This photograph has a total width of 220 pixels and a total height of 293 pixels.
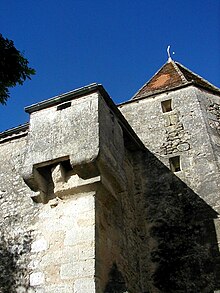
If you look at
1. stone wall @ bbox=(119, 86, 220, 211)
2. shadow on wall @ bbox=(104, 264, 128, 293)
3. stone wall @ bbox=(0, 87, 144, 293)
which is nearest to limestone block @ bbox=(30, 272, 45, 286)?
stone wall @ bbox=(0, 87, 144, 293)

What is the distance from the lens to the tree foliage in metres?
4.96

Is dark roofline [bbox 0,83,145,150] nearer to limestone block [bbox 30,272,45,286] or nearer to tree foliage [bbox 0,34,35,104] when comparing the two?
tree foliage [bbox 0,34,35,104]

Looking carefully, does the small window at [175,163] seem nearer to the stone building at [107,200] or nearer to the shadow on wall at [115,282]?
the stone building at [107,200]

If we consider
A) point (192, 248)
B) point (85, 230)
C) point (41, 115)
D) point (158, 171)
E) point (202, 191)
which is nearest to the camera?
point (85, 230)

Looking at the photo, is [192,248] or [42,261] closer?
[42,261]

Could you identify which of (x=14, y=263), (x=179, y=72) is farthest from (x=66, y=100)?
(x=179, y=72)

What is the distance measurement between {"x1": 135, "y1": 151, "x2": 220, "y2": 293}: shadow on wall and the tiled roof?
104 inches

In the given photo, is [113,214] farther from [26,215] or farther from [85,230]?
[26,215]

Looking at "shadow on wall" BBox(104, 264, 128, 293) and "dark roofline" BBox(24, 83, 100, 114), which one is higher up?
"dark roofline" BBox(24, 83, 100, 114)

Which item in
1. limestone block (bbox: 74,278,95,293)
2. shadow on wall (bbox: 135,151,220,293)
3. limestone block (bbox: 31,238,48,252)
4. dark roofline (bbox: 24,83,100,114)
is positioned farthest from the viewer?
shadow on wall (bbox: 135,151,220,293)

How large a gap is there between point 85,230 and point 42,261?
27.9 inches

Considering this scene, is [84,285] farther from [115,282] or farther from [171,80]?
[171,80]

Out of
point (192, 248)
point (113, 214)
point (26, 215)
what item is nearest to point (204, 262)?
point (192, 248)

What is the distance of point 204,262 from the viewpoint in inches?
238
